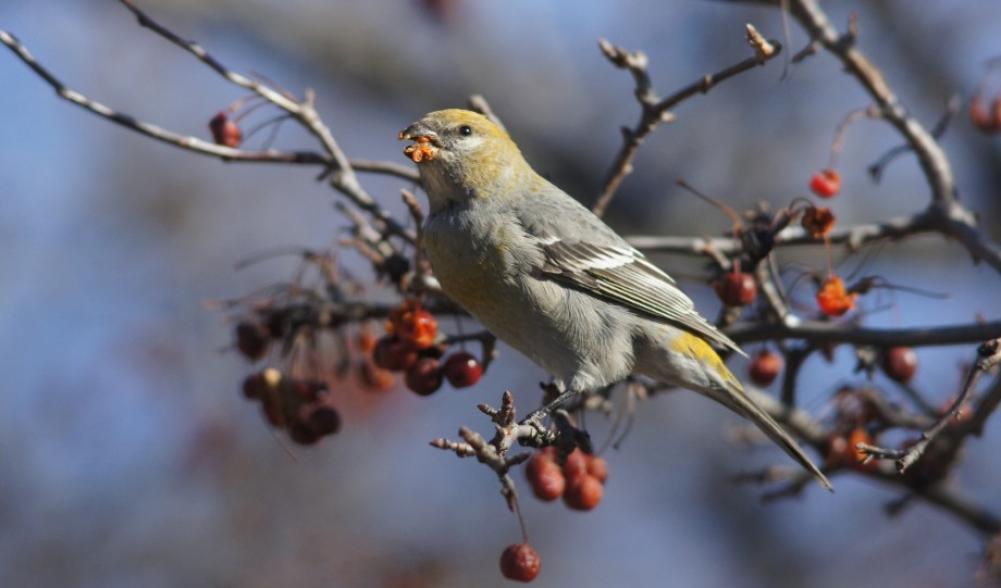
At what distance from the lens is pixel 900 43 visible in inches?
294

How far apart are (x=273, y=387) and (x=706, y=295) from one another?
4335 millimetres

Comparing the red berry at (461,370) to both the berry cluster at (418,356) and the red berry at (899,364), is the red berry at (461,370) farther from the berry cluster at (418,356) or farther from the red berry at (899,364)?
the red berry at (899,364)

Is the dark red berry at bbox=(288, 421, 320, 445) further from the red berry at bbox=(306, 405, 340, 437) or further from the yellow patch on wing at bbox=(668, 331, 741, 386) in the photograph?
the yellow patch on wing at bbox=(668, 331, 741, 386)

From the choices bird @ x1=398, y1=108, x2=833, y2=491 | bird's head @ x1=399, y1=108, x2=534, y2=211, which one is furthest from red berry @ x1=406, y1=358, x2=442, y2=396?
bird's head @ x1=399, y1=108, x2=534, y2=211

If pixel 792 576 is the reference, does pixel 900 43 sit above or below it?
above

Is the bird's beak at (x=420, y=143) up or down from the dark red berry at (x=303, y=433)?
up

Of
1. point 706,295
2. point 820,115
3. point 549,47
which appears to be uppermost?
point 549,47

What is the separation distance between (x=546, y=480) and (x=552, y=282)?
0.71 m

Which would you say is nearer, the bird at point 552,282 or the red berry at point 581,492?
the red berry at point 581,492

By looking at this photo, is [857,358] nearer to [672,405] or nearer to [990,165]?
[990,165]

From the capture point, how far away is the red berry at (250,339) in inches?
138

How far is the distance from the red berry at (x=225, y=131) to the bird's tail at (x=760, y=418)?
1746 mm

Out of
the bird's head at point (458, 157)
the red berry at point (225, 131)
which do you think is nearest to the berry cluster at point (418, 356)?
the bird's head at point (458, 157)

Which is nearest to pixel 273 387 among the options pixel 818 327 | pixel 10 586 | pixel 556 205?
pixel 556 205
